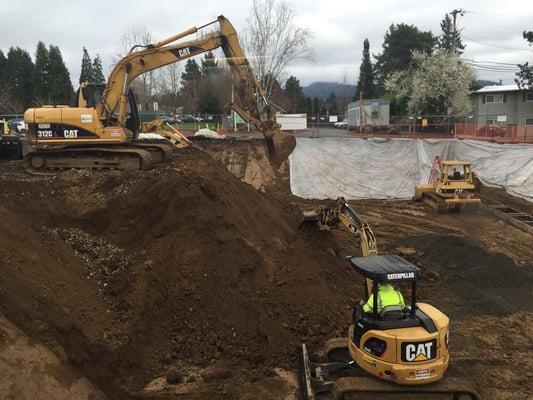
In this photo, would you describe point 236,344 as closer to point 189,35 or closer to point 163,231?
point 163,231

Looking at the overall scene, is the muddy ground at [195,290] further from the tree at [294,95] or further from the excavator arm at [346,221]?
the tree at [294,95]

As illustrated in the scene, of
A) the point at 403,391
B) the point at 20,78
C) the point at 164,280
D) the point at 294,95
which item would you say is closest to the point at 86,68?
the point at 20,78

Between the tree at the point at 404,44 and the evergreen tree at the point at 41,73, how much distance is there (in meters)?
39.8

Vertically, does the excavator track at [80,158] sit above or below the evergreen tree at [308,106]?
below

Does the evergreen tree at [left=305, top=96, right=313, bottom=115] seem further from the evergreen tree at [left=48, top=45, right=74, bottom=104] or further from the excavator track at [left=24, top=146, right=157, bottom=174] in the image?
the excavator track at [left=24, top=146, right=157, bottom=174]

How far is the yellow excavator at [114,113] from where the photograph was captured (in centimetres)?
1419

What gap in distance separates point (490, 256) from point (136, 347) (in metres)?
8.06

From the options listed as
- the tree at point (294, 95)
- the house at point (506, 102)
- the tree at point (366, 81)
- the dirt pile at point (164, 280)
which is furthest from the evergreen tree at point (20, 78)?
the dirt pile at point (164, 280)

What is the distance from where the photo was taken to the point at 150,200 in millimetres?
9023

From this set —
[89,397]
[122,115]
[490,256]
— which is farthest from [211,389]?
[122,115]

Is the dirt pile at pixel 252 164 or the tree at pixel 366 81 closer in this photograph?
the dirt pile at pixel 252 164

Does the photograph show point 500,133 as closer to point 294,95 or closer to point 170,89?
point 170,89

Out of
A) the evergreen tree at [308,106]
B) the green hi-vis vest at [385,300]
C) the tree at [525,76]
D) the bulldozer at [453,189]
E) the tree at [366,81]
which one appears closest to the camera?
the green hi-vis vest at [385,300]

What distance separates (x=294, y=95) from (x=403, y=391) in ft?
228
